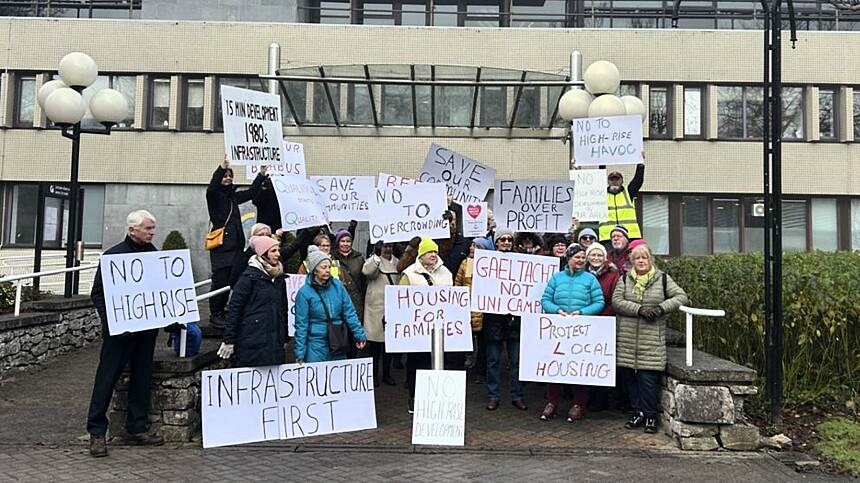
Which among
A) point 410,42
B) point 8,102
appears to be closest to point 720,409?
point 410,42

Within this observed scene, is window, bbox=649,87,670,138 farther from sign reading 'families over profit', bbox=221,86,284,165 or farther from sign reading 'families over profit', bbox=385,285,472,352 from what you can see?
sign reading 'families over profit', bbox=385,285,472,352

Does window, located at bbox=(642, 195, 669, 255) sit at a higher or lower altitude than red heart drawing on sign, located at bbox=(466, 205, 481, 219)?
higher

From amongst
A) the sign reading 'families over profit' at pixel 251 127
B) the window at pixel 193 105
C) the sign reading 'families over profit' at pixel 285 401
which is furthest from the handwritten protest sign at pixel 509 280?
the window at pixel 193 105

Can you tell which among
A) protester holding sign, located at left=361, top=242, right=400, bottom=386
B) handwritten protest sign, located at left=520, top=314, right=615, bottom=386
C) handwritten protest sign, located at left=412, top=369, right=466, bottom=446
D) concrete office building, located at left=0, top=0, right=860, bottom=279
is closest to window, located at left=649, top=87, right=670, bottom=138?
concrete office building, located at left=0, top=0, right=860, bottom=279

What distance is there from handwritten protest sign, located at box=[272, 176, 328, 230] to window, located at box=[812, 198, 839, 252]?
18.3 meters

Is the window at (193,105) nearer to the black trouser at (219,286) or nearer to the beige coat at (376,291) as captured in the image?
the black trouser at (219,286)

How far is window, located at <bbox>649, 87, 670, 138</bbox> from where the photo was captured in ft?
71.2

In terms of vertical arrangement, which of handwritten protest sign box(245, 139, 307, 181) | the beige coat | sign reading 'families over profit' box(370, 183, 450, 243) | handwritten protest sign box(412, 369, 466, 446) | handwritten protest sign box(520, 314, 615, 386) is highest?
handwritten protest sign box(245, 139, 307, 181)

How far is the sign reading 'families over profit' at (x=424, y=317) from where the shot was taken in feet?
24.0

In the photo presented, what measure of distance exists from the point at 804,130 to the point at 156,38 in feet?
63.9

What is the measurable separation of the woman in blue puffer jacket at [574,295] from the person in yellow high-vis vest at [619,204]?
2021mm

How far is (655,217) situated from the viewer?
2186cm

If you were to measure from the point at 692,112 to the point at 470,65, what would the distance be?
6.91 metres

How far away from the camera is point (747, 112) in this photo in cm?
2170
